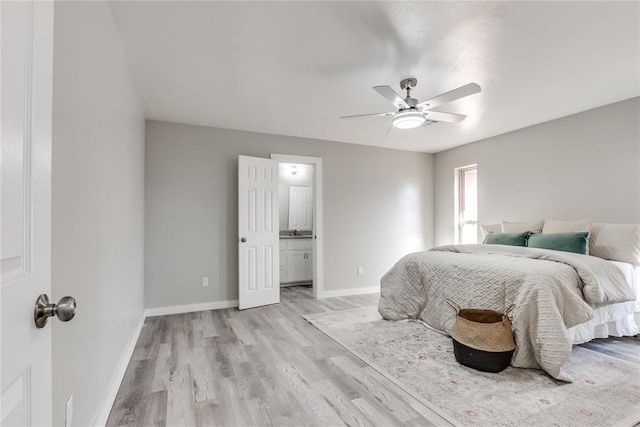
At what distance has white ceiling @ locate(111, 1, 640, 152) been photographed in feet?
6.31

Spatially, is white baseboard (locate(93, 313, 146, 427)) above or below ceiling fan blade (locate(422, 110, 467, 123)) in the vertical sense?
below

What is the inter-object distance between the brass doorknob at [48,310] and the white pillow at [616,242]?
4189 mm

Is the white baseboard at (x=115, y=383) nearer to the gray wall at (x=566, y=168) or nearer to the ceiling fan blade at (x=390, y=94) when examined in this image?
the ceiling fan blade at (x=390, y=94)

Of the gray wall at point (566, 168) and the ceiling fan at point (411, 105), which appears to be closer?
the ceiling fan at point (411, 105)

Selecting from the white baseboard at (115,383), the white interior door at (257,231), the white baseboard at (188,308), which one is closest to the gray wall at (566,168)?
the white interior door at (257,231)

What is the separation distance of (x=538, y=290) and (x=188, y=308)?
377 cm

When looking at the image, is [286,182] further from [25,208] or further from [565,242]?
[25,208]

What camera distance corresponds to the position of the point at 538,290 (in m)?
2.28

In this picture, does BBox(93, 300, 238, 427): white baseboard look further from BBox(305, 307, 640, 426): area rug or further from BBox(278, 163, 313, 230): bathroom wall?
BBox(278, 163, 313, 230): bathroom wall

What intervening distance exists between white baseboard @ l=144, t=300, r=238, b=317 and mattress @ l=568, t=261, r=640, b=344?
3692 millimetres

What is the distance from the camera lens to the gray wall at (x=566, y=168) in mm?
3291

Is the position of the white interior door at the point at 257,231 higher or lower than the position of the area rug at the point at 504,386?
higher

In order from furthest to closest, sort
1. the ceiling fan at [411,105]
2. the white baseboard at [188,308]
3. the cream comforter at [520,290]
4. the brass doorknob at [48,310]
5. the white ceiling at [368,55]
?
1. the white baseboard at [188,308]
2. the ceiling fan at [411,105]
3. the cream comforter at [520,290]
4. the white ceiling at [368,55]
5. the brass doorknob at [48,310]

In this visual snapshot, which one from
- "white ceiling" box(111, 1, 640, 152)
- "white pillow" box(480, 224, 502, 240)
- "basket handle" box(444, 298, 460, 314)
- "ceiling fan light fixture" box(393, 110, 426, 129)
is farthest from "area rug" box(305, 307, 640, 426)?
"white ceiling" box(111, 1, 640, 152)
